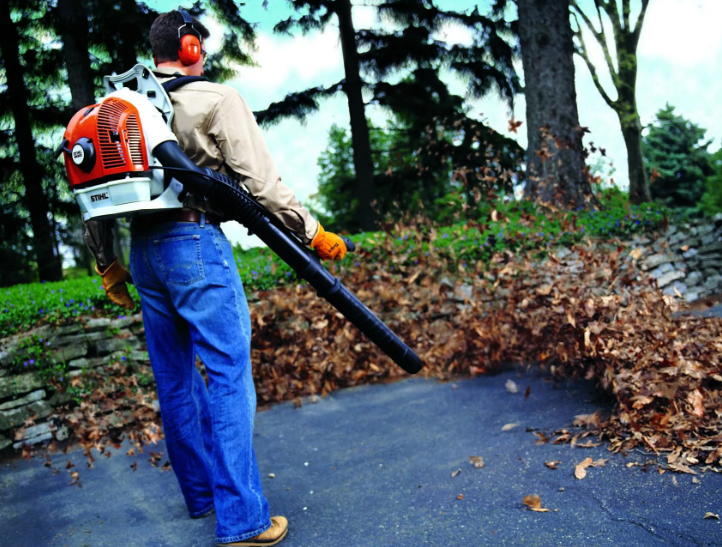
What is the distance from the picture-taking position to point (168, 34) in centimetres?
261

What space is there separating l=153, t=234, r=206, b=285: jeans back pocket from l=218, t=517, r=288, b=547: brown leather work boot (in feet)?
3.49

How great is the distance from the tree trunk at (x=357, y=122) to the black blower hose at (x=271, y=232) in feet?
25.3

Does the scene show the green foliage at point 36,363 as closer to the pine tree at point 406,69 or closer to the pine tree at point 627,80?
the pine tree at point 406,69

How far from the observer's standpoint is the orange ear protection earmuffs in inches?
103

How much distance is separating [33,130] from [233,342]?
1101cm

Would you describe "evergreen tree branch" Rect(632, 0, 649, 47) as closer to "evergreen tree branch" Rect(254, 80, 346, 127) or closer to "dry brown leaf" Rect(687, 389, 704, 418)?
"evergreen tree branch" Rect(254, 80, 346, 127)

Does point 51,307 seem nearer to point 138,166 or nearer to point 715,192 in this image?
point 138,166

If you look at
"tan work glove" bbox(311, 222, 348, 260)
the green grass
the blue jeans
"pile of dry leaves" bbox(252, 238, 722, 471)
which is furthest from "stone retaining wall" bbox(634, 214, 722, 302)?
the blue jeans

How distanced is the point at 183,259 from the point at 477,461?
189 cm

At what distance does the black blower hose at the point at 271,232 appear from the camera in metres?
2.36

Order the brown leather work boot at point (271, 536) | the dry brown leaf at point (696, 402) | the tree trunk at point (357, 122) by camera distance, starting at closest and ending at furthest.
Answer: the brown leather work boot at point (271, 536), the dry brown leaf at point (696, 402), the tree trunk at point (357, 122)

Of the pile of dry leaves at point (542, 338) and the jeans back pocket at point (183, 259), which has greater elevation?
the jeans back pocket at point (183, 259)

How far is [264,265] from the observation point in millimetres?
6281

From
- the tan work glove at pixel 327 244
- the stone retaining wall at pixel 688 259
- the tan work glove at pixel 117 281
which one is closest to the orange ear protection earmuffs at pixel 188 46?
the tan work glove at pixel 327 244
